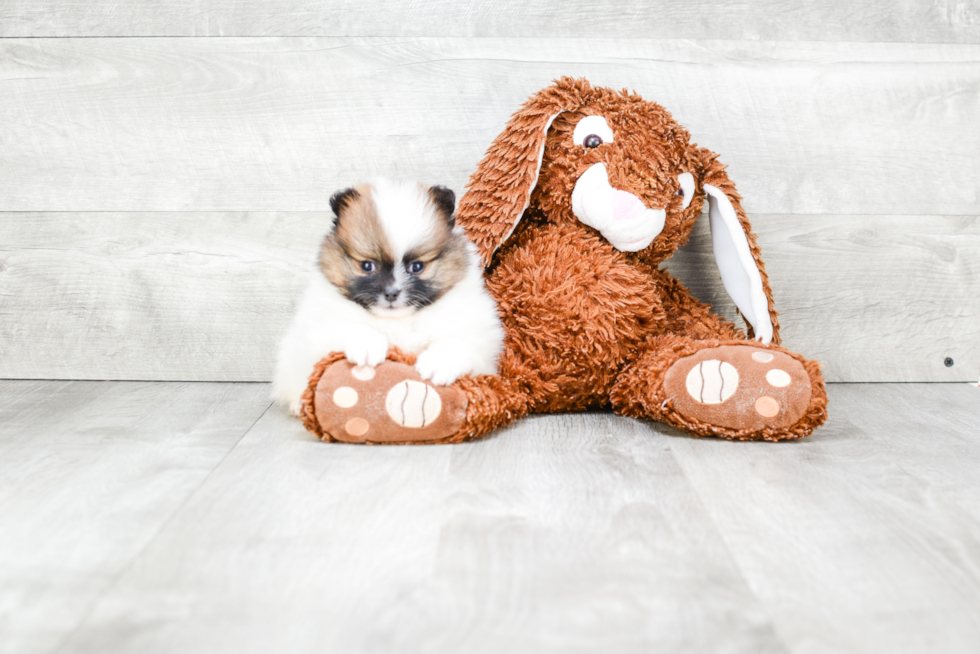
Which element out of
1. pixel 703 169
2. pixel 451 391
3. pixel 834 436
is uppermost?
pixel 703 169

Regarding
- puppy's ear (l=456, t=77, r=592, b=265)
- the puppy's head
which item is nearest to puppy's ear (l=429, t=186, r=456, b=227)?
the puppy's head

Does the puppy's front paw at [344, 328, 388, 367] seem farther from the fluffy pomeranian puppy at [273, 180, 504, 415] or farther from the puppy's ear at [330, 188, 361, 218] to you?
the puppy's ear at [330, 188, 361, 218]

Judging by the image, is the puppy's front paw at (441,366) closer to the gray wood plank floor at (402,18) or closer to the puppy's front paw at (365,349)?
the puppy's front paw at (365,349)

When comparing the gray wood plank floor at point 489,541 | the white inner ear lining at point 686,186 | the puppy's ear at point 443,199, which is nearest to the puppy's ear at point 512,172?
the puppy's ear at point 443,199

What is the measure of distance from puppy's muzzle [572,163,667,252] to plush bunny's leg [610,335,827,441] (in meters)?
0.20

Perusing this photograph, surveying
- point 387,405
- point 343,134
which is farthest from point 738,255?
point 343,134

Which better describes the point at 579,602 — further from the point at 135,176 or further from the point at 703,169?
the point at 135,176

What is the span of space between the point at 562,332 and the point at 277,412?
505 mm

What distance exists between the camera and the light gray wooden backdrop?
1440 millimetres

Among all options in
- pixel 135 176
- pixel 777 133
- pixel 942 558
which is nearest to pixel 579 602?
pixel 942 558

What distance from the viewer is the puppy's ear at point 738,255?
128 centimetres

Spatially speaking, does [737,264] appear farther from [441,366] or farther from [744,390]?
[441,366]

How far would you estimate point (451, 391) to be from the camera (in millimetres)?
1079

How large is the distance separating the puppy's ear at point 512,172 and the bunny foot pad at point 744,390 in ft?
1.22
